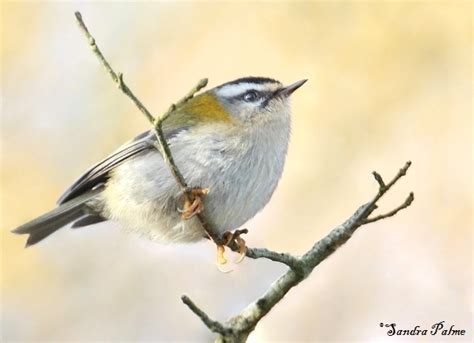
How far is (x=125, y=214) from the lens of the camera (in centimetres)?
382

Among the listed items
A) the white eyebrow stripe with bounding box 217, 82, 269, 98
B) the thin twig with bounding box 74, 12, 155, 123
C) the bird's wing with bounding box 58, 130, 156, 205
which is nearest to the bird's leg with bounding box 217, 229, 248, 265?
the bird's wing with bounding box 58, 130, 156, 205

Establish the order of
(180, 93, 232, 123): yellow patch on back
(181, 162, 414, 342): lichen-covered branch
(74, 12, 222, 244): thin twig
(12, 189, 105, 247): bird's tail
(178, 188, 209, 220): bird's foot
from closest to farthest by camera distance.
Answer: (74, 12, 222, 244): thin twig, (181, 162, 414, 342): lichen-covered branch, (178, 188, 209, 220): bird's foot, (180, 93, 232, 123): yellow patch on back, (12, 189, 105, 247): bird's tail

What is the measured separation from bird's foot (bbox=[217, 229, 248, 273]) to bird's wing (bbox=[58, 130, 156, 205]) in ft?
2.11

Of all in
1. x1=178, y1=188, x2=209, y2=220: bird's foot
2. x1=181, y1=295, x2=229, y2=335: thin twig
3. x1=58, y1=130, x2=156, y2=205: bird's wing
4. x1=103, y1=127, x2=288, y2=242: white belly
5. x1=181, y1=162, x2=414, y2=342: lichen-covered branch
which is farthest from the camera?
x1=58, y1=130, x2=156, y2=205: bird's wing

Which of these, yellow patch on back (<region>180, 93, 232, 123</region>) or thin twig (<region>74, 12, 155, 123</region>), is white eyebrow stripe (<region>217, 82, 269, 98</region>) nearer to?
yellow patch on back (<region>180, 93, 232, 123</region>)

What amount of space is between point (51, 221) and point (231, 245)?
1.45m

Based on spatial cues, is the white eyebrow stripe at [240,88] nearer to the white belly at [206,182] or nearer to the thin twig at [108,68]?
the white belly at [206,182]

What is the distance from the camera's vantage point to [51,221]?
426cm

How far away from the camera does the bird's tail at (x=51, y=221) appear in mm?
4188

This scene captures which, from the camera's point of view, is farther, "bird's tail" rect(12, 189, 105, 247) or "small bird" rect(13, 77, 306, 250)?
"bird's tail" rect(12, 189, 105, 247)

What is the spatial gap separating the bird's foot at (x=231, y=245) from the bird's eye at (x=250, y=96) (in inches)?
29.6

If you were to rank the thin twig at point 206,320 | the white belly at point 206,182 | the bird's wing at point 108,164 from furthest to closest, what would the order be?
the bird's wing at point 108,164 → the white belly at point 206,182 → the thin twig at point 206,320

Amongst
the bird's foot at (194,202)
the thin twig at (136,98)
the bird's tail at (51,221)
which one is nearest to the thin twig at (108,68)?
the thin twig at (136,98)

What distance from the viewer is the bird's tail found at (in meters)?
4.19
